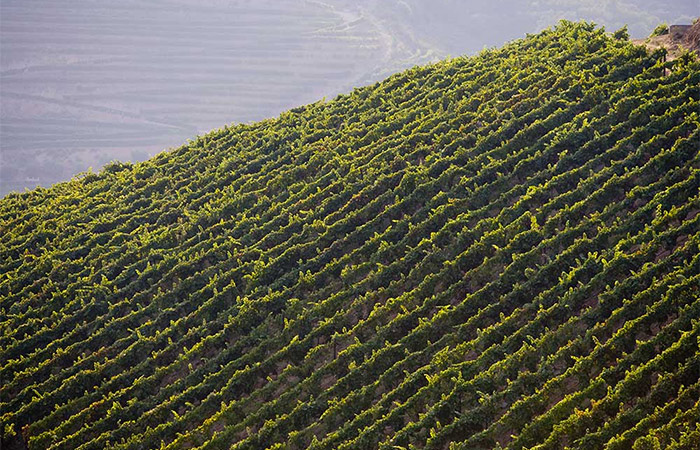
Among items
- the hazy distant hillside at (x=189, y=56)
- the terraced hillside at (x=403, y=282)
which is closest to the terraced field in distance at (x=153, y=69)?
the hazy distant hillside at (x=189, y=56)

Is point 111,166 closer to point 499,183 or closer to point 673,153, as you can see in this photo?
point 499,183

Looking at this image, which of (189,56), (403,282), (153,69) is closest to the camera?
(403,282)

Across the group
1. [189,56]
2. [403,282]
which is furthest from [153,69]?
[403,282]

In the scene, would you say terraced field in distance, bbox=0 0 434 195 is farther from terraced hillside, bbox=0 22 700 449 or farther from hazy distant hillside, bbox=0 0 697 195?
terraced hillside, bbox=0 22 700 449

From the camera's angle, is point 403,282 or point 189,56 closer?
point 403,282

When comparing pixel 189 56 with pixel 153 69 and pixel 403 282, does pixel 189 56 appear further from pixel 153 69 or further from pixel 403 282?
pixel 403 282

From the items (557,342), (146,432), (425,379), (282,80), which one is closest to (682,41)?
(557,342)

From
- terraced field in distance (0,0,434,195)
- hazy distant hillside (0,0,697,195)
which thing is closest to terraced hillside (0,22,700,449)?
terraced field in distance (0,0,434,195)
